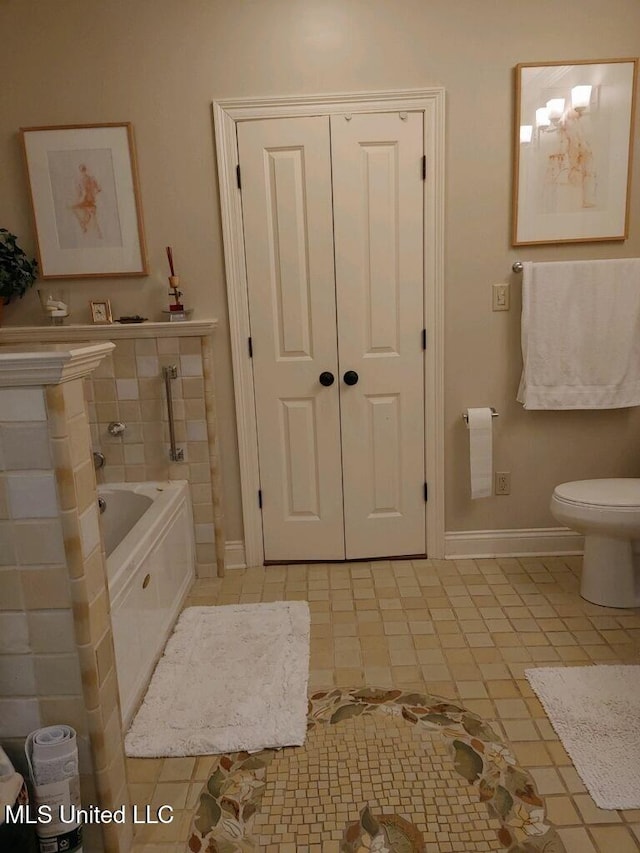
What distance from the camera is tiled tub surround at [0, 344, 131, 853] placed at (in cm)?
123

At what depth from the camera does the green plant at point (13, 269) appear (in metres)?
2.53

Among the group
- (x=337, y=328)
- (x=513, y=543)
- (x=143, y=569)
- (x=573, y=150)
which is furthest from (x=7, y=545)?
(x=573, y=150)

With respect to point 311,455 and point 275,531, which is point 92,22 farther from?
point 275,531

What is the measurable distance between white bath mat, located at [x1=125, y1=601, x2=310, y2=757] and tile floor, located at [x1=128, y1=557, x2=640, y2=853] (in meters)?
0.06

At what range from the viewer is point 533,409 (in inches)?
109

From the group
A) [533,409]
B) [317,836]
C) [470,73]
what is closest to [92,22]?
[470,73]

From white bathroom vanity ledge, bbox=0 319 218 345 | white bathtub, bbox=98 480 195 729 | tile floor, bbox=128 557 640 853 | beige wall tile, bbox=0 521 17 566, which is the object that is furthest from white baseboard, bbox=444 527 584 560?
beige wall tile, bbox=0 521 17 566

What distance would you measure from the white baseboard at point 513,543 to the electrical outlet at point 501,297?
1060mm

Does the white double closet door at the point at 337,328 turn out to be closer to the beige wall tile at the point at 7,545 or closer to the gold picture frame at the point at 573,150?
the gold picture frame at the point at 573,150

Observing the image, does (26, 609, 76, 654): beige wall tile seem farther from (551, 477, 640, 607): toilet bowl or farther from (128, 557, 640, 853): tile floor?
(551, 477, 640, 607): toilet bowl

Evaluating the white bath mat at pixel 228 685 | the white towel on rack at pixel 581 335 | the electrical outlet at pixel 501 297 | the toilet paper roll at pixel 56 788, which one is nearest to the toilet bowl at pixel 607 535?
the white towel on rack at pixel 581 335

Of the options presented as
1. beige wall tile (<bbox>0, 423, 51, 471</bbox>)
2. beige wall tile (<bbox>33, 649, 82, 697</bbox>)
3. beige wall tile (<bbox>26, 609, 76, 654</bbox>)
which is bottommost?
beige wall tile (<bbox>33, 649, 82, 697</bbox>)

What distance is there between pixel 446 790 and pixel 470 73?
2619mm

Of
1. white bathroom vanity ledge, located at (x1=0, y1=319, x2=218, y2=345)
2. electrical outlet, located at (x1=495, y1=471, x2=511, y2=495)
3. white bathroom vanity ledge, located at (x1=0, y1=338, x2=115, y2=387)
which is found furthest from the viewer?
electrical outlet, located at (x1=495, y1=471, x2=511, y2=495)
